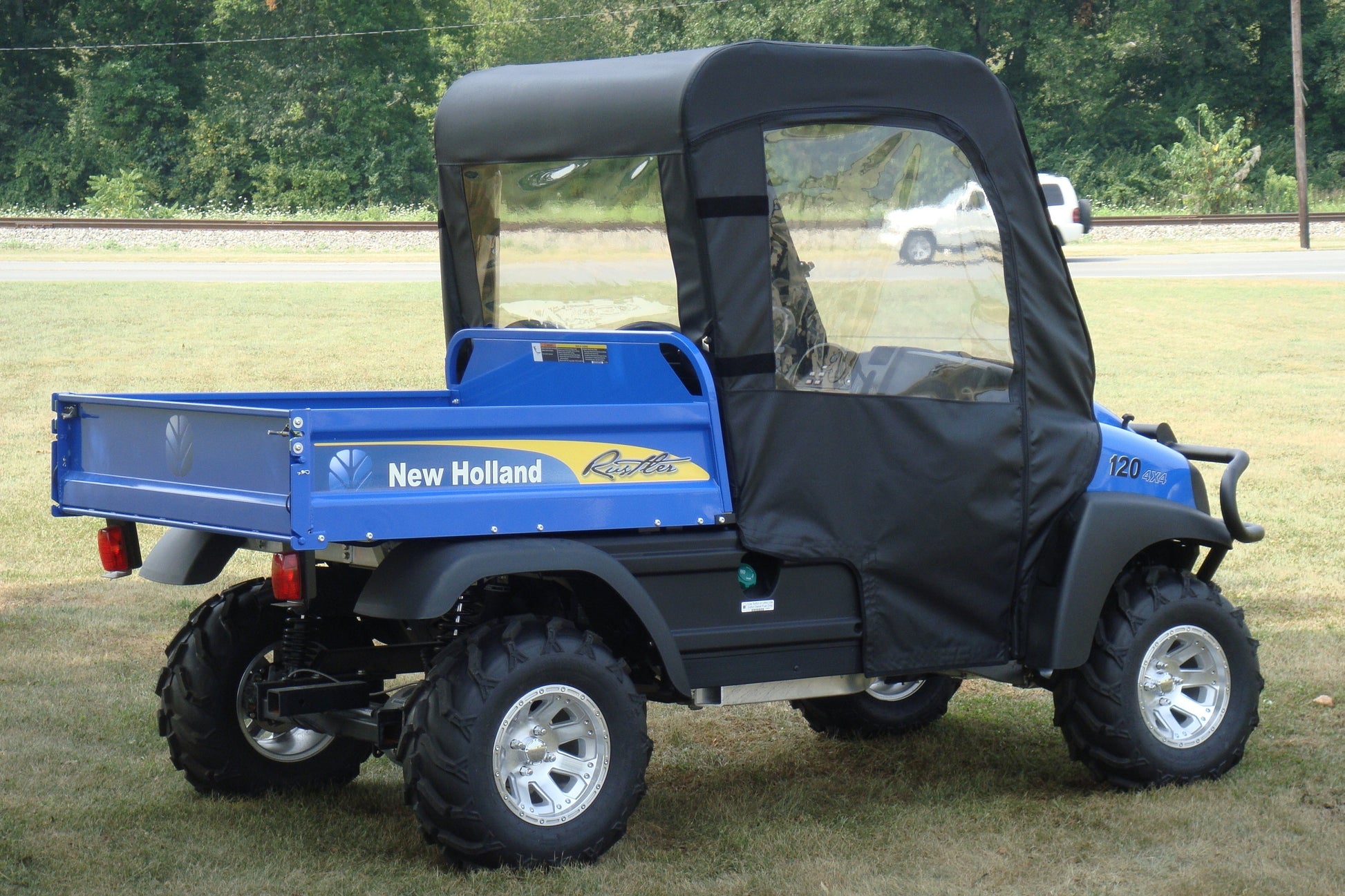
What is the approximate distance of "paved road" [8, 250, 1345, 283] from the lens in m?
24.8

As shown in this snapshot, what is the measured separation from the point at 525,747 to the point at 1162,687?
2.26 m

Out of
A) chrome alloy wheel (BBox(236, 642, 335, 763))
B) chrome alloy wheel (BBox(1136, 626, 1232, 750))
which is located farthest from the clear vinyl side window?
chrome alloy wheel (BBox(236, 642, 335, 763))

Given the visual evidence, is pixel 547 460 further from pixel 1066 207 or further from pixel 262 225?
pixel 262 225

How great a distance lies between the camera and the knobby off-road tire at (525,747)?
165 inches

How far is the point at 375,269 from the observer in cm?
2634

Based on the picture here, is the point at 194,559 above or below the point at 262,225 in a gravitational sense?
below

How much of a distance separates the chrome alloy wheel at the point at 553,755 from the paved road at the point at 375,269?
20.6 m

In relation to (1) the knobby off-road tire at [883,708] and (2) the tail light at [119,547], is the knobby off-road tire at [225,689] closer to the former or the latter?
(2) the tail light at [119,547]

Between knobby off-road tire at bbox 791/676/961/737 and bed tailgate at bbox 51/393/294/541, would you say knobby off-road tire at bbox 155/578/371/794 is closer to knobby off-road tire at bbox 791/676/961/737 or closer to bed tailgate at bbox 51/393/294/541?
bed tailgate at bbox 51/393/294/541

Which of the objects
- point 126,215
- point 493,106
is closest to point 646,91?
point 493,106

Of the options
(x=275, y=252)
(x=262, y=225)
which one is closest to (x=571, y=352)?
(x=275, y=252)

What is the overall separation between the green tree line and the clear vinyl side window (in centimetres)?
3984

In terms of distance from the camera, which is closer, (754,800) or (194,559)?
(194,559)

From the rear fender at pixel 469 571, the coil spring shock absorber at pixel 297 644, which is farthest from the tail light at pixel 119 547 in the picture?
the rear fender at pixel 469 571
